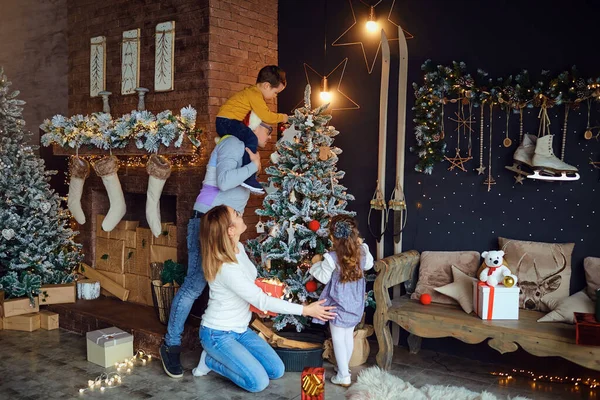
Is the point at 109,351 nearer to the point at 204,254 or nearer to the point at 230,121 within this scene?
the point at 204,254

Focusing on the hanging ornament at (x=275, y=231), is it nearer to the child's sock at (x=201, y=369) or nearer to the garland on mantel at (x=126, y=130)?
the child's sock at (x=201, y=369)

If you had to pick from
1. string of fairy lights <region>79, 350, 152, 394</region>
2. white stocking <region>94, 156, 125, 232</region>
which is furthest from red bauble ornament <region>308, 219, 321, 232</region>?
white stocking <region>94, 156, 125, 232</region>

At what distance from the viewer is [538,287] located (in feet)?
13.1

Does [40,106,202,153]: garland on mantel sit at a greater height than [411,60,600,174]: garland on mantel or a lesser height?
lesser

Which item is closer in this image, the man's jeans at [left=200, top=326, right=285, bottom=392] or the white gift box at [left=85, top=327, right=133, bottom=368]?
the man's jeans at [left=200, top=326, right=285, bottom=392]

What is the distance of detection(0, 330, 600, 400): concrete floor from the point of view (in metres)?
3.79

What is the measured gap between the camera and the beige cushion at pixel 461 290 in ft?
13.2

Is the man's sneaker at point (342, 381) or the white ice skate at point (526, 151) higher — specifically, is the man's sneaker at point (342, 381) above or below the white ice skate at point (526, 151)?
below

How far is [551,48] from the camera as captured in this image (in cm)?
410

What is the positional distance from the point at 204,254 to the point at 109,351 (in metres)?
1.22

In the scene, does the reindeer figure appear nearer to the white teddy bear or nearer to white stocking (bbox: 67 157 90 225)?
the white teddy bear

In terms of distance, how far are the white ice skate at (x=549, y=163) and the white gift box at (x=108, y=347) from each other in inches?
126

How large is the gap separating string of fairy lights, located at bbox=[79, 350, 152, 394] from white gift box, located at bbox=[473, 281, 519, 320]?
2.50 meters

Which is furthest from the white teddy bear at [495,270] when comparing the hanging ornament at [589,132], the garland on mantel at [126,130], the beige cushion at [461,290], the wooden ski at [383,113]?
the garland on mantel at [126,130]
